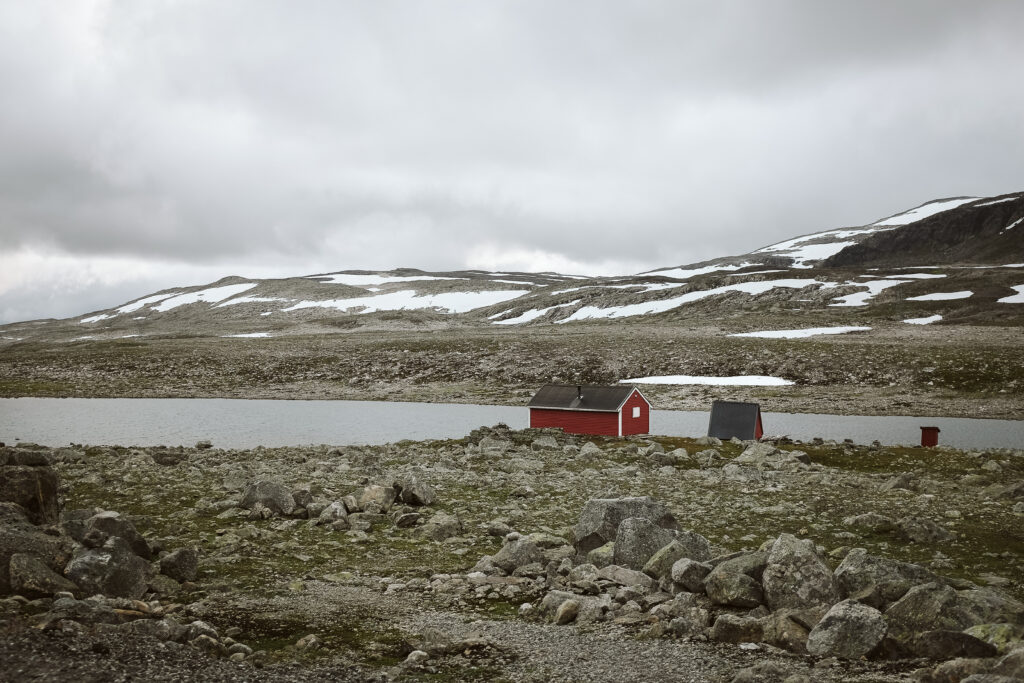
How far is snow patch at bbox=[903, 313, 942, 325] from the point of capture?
3883 inches

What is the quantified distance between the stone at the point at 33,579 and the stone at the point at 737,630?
11904 millimetres

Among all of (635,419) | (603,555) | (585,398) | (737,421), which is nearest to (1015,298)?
(737,421)

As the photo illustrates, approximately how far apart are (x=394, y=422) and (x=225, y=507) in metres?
34.3

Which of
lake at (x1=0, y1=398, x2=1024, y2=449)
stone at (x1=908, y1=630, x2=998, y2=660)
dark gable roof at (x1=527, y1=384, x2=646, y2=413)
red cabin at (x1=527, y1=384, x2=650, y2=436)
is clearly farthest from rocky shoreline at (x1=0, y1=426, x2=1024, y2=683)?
lake at (x1=0, y1=398, x2=1024, y2=449)

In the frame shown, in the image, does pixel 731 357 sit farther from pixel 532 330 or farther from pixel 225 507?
pixel 225 507

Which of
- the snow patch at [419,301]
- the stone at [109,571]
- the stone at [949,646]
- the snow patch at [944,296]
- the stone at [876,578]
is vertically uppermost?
the snow patch at [419,301]

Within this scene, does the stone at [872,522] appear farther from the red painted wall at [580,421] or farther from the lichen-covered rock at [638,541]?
the red painted wall at [580,421]

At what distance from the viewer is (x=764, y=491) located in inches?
987

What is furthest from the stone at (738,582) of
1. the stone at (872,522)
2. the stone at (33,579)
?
the stone at (33,579)

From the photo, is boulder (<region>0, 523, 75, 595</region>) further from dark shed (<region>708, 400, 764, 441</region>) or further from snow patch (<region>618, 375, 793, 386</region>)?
snow patch (<region>618, 375, 793, 386</region>)

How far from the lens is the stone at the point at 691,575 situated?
1380 centimetres

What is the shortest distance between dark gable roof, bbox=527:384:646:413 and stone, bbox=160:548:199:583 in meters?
31.0

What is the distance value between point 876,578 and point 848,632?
2.06m

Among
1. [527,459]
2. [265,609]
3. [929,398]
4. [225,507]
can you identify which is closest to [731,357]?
[929,398]
